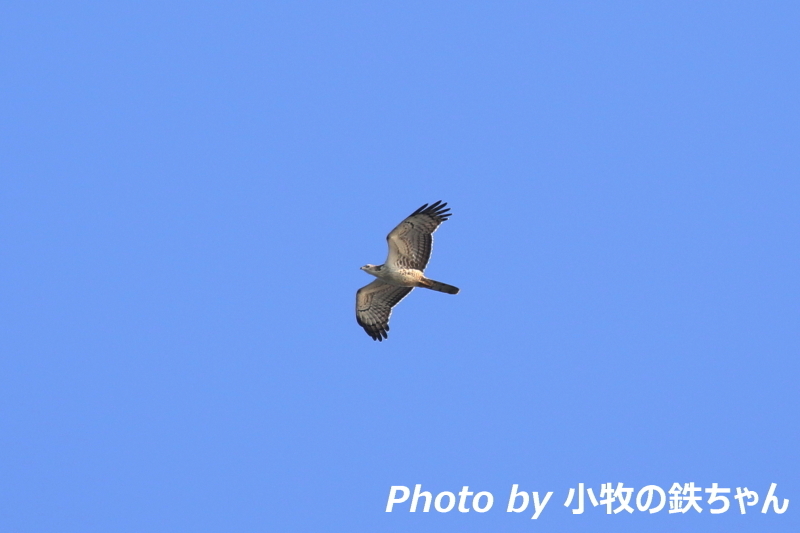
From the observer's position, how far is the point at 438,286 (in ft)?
74.6

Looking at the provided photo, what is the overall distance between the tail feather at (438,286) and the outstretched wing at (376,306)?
4.48 feet

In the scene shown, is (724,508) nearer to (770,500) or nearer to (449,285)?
(770,500)

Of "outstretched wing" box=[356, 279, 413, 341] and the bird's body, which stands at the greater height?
"outstretched wing" box=[356, 279, 413, 341]

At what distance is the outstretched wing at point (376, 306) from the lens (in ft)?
79.7

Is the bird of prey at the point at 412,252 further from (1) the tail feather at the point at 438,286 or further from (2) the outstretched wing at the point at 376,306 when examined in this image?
(2) the outstretched wing at the point at 376,306

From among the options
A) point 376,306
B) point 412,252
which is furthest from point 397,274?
point 376,306

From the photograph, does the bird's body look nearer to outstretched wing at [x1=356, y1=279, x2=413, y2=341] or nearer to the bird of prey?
the bird of prey

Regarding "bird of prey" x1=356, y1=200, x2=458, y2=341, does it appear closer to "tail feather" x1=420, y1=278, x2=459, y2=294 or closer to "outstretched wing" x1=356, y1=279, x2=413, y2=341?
"tail feather" x1=420, y1=278, x2=459, y2=294

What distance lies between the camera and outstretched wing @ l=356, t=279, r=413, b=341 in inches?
956

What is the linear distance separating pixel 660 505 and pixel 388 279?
7191 mm

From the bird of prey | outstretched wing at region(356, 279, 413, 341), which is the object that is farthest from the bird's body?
outstretched wing at region(356, 279, 413, 341)

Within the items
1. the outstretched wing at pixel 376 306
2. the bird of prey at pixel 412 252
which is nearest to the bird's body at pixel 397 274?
the bird of prey at pixel 412 252

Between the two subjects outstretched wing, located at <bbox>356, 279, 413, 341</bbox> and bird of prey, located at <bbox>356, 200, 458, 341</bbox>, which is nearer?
bird of prey, located at <bbox>356, 200, 458, 341</bbox>

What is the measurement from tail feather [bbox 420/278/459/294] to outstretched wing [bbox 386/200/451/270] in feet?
1.11
